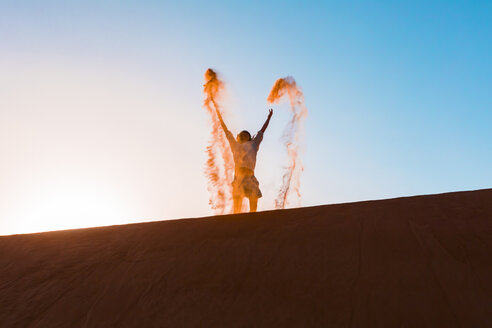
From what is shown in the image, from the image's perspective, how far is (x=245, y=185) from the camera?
6570 mm

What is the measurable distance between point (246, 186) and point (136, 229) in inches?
87.7

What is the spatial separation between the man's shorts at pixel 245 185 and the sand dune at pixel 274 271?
1.71m

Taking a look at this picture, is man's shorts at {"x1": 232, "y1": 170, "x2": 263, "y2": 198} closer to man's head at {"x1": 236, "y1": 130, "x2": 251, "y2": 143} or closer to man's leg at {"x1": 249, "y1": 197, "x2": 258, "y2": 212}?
man's leg at {"x1": 249, "y1": 197, "x2": 258, "y2": 212}

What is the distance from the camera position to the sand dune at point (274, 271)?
276 cm

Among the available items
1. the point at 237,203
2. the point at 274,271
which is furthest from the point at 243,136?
the point at 274,271

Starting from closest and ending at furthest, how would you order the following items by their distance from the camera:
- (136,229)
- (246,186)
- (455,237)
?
(455,237), (136,229), (246,186)

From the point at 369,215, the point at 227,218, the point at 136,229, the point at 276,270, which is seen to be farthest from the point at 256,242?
the point at 136,229

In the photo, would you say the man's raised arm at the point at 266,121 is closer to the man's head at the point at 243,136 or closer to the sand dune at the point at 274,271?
the man's head at the point at 243,136

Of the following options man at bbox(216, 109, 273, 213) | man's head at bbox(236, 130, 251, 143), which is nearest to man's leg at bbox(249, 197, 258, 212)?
man at bbox(216, 109, 273, 213)

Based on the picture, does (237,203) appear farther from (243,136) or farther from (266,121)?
(266,121)

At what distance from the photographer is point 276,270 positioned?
3.36 meters

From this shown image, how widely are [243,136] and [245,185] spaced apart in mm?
888

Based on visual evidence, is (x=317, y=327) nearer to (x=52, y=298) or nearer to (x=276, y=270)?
(x=276, y=270)

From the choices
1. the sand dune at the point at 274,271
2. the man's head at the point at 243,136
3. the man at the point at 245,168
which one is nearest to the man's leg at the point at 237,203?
the man at the point at 245,168
